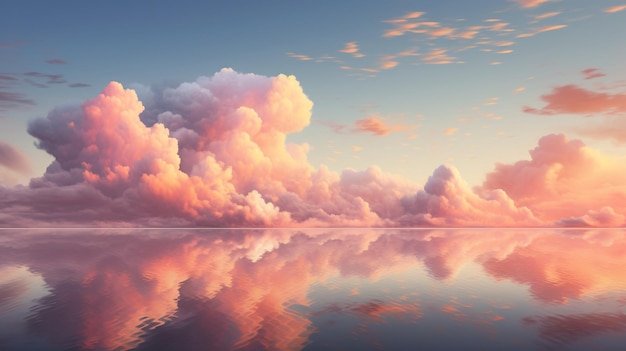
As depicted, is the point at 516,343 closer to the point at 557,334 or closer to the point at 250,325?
the point at 557,334

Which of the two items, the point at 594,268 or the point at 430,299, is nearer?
the point at 430,299

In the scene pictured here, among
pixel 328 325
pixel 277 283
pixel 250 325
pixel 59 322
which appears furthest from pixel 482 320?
pixel 59 322

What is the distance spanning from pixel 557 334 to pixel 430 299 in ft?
56.2

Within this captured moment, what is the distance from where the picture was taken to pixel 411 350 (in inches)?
1351

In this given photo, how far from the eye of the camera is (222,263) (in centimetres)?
9519

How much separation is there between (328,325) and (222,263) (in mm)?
57932

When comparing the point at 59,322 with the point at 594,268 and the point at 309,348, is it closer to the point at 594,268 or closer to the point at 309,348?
the point at 309,348

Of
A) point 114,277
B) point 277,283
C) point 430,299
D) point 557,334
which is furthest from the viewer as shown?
point 114,277

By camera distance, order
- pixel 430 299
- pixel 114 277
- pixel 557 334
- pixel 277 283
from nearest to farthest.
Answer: pixel 557 334
pixel 430 299
pixel 277 283
pixel 114 277

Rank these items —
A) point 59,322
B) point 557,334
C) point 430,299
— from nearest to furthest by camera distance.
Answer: point 557,334, point 59,322, point 430,299

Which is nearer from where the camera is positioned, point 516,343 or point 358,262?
point 516,343

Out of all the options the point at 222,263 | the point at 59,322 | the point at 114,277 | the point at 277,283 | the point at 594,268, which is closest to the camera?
the point at 59,322

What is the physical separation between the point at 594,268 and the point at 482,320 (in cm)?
6053

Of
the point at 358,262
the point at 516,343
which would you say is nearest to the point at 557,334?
the point at 516,343
